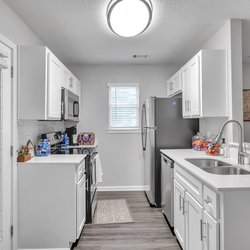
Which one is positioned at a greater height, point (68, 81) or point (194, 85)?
point (68, 81)

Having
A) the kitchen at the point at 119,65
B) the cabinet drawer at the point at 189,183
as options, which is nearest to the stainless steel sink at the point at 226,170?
the cabinet drawer at the point at 189,183

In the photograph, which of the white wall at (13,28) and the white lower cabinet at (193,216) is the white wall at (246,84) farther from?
the white wall at (13,28)

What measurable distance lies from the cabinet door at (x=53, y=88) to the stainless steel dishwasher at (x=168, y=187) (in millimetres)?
1529

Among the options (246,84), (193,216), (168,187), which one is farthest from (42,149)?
(246,84)

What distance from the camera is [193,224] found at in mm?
1901

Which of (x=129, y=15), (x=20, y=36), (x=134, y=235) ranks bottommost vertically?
(x=134, y=235)

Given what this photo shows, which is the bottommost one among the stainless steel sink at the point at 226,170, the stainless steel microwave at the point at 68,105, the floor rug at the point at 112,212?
the floor rug at the point at 112,212

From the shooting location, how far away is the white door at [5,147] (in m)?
2.07

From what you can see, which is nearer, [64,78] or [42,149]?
[42,149]

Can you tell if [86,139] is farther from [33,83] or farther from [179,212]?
[179,212]

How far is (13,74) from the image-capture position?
90.3 inches

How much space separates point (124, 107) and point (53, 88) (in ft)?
6.81

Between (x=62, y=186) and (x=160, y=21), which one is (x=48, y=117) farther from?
(x=160, y=21)

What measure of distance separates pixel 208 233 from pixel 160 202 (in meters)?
1.94
